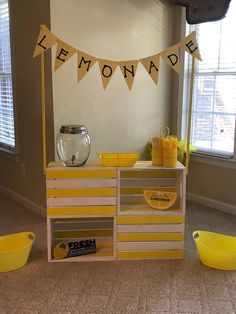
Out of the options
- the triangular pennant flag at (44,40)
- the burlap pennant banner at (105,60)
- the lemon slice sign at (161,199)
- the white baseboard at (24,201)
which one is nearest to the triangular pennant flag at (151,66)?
the burlap pennant banner at (105,60)

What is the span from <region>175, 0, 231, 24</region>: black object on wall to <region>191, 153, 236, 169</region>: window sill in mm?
1223

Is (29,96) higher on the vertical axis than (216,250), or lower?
higher

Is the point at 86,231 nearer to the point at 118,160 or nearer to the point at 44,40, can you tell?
the point at 118,160

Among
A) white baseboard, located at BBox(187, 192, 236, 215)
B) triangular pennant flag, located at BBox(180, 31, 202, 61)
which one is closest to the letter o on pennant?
triangular pennant flag, located at BBox(180, 31, 202, 61)

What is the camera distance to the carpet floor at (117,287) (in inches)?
78.2

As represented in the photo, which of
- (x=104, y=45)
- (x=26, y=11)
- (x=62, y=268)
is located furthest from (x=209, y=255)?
(x=26, y=11)

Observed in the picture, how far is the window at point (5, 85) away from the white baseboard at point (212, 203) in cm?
186

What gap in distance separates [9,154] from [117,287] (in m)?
2.07

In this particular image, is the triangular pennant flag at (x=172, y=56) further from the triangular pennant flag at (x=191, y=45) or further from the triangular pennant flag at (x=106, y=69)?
the triangular pennant flag at (x=106, y=69)

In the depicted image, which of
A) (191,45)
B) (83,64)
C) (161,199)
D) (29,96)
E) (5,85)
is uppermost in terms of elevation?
(191,45)

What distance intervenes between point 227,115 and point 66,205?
1.80 metres

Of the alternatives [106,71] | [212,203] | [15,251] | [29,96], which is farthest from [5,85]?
[212,203]

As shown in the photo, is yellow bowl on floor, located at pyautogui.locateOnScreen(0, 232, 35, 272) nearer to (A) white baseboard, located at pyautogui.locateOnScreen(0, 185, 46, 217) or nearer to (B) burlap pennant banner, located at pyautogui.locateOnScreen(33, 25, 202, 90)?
(A) white baseboard, located at pyautogui.locateOnScreen(0, 185, 46, 217)

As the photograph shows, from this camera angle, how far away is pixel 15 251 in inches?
92.1
